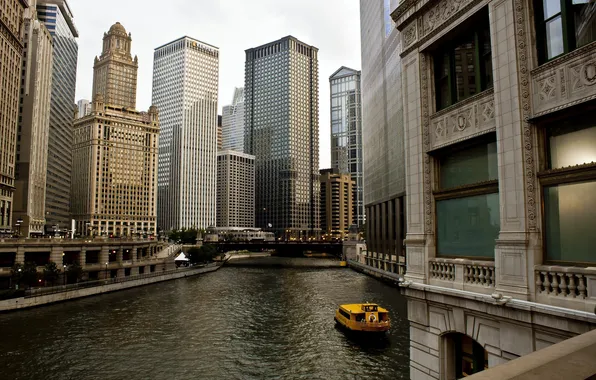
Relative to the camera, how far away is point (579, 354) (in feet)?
19.5

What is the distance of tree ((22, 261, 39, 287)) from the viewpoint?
2673 inches

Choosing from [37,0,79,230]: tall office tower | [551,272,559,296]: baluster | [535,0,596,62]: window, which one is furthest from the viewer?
[37,0,79,230]: tall office tower

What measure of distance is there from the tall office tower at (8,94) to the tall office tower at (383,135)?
9210cm

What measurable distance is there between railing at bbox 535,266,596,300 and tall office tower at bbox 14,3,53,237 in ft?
496

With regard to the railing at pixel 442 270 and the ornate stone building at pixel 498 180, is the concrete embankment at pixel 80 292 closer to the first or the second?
the ornate stone building at pixel 498 180

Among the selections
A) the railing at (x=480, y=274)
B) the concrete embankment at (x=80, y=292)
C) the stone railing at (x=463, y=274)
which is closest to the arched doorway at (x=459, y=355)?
the stone railing at (x=463, y=274)

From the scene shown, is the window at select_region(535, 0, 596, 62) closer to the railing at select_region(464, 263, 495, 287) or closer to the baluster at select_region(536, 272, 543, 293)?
the baluster at select_region(536, 272, 543, 293)

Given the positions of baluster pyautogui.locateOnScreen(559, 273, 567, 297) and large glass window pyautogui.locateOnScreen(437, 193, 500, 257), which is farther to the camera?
large glass window pyautogui.locateOnScreen(437, 193, 500, 257)

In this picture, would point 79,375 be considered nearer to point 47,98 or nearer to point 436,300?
point 436,300

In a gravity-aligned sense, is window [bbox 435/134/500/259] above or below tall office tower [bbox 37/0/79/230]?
below

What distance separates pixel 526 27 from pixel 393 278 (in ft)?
255

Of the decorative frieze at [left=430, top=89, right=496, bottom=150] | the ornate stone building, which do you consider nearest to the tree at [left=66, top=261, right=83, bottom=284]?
the ornate stone building

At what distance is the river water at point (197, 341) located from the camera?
3388 cm

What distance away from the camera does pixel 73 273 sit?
253 feet
